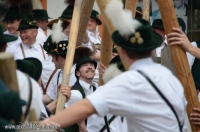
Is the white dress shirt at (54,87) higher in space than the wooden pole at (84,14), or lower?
lower

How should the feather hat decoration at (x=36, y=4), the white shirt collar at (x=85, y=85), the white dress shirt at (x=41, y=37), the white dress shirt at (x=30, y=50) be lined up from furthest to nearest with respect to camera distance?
1. the feather hat decoration at (x=36, y=4)
2. the white dress shirt at (x=41, y=37)
3. the white dress shirt at (x=30, y=50)
4. the white shirt collar at (x=85, y=85)

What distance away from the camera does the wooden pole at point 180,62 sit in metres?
5.41

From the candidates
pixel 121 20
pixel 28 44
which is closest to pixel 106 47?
pixel 121 20

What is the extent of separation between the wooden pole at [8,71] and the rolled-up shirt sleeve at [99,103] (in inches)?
24.1

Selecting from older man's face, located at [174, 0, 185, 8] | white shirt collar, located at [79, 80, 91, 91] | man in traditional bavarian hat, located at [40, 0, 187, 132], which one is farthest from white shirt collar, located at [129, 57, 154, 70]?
older man's face, located at [174, 0, 185, 8]

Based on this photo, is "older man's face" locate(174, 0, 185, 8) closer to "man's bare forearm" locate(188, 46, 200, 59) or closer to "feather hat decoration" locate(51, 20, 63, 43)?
"feather hat decoration" locate(51, 20, 63, 43)

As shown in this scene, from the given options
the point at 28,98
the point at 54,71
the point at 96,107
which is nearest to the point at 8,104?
the point at 28,98

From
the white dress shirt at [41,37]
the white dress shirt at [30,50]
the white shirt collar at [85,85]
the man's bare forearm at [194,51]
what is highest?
the man's bare forearm at [194,51]

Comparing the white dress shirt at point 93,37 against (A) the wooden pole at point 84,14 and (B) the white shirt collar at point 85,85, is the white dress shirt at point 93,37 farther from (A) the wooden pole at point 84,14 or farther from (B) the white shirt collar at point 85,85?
(A) the wooden pole at point 84,14

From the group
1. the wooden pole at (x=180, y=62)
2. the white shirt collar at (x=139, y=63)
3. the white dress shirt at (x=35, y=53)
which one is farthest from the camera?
the white dress shirt at (x=35, y=53)

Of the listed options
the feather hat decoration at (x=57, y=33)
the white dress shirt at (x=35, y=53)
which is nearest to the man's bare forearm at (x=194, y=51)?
the feather hat decoration at (x=57, y=33)

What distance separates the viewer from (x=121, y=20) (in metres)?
4.50

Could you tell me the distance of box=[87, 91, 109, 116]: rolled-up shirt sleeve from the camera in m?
4.18

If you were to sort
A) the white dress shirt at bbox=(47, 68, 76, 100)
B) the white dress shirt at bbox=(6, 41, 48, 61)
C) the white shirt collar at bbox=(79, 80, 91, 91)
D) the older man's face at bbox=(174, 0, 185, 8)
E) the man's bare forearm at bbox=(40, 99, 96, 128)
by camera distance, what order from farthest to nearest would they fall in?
1. the older man's face at bbox=(174, 0, 185, 8)
2. the white dress shirt at bbox=(6, 41, 48, 61)
3. the white dress shirt at bbox=(47, 68, 76, 100)
4. the white shirt collar at bbox=(79, 80, 91, 91)
5. the man's bare forearm at bbox=(40, 99, 96, 128)
